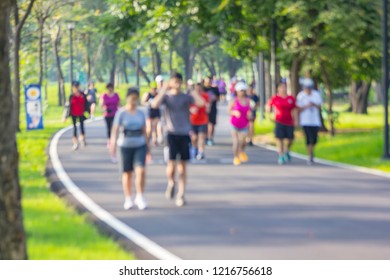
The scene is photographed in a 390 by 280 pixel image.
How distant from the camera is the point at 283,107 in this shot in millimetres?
24516

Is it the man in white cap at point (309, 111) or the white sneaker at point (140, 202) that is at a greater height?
the man in white cap at point (309, 111)

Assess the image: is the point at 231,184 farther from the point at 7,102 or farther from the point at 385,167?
the point at 7,102

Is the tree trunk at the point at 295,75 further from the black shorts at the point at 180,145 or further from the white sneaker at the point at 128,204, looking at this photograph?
the white sneaker at the point at 128,204

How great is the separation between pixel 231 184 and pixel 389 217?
5.05 m

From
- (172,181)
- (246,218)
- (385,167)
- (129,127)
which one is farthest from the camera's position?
(385,167)

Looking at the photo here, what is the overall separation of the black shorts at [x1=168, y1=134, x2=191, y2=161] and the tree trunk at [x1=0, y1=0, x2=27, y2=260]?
25.3 feet

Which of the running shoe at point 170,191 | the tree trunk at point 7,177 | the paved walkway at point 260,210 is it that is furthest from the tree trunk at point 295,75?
the tree trunk at point 7,177

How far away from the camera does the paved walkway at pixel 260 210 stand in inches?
496

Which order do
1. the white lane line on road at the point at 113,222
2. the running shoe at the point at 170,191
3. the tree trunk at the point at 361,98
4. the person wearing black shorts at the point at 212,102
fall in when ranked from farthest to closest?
the tree trunk at the point at 361,98
the person wearing black shorts at the point at 212,102
the running shoe at the point at 170,191
the white lane line on road at the point at 113,222

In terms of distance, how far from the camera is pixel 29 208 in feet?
52.9

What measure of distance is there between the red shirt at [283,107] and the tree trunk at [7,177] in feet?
50.2

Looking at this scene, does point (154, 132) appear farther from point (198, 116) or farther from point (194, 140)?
point (198, 116)

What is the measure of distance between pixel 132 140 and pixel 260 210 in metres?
1.95
